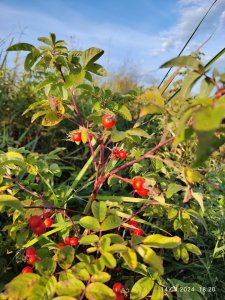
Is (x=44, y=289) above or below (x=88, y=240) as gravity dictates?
below

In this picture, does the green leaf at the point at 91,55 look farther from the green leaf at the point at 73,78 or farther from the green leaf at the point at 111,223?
the green leaf at the point at 111,223

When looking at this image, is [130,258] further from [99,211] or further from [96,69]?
[96,69]

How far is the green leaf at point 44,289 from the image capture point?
0.93 m

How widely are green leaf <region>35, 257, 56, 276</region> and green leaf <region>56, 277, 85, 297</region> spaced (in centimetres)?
8

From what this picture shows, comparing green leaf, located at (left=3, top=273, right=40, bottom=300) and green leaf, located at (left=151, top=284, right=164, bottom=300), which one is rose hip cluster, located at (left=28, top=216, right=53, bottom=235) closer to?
green leaf, located at (left=3, top=273, right=40, bottom=300)

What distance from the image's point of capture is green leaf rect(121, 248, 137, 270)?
0.94 metres

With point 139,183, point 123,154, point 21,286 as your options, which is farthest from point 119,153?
point 21,286

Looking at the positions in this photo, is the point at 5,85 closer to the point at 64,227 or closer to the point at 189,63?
the point at 64,227

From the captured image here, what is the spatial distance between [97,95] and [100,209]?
0.50m

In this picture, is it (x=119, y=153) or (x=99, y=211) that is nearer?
(x=99, y=211)

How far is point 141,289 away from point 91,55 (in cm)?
71

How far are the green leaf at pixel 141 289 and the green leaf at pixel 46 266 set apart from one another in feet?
0.77

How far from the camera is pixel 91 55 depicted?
118 cm

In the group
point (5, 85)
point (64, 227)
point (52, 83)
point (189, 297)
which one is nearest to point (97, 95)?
point (52, 83)
